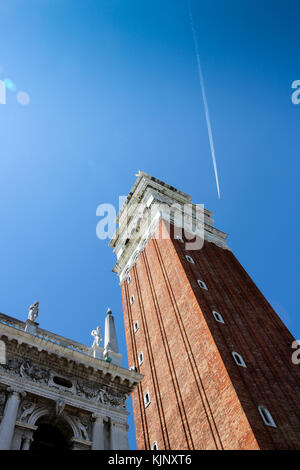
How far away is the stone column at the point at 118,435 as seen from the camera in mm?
12000

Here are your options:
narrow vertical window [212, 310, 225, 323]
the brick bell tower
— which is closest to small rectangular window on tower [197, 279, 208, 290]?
the brick bell tower

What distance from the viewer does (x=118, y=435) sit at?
12.3 m

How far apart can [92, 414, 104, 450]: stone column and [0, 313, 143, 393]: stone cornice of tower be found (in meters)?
1.40

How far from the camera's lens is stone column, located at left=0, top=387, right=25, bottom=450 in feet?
34.8

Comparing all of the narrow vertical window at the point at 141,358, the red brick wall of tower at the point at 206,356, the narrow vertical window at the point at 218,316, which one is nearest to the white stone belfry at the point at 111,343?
the red brick wall of tower at the point at 206,356

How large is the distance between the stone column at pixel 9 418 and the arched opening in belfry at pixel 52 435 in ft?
2.62

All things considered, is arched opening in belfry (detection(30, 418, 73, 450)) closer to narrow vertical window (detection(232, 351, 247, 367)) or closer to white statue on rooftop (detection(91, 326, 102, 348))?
white statue on rooftop (detection(91, 326, 102, 348))

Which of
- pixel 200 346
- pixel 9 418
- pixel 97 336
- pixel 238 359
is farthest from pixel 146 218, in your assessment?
pixel 9 418

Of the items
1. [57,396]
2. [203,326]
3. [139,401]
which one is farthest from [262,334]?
[57,396]

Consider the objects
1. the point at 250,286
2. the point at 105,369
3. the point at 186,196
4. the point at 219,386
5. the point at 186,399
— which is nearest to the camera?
the point at 105,369

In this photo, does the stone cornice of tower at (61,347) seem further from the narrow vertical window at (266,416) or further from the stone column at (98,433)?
the narrow vertical window at (266,416)

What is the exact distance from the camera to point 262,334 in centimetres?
2409

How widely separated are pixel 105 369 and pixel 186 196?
2824 centimetres
